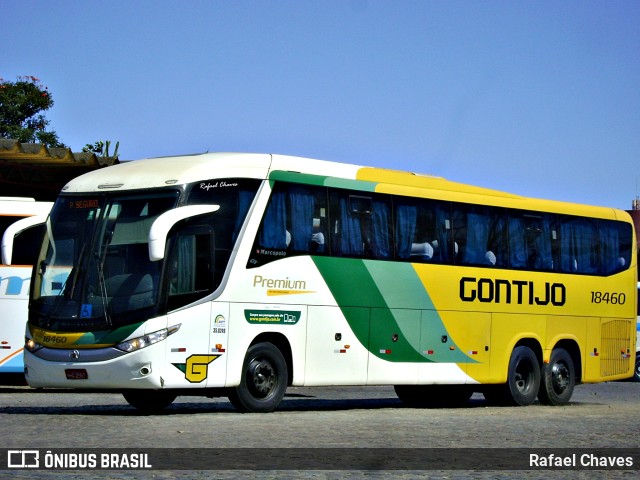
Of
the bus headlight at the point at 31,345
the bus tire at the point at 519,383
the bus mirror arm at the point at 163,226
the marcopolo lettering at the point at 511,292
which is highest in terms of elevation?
the bus mirror arm at the point at 163,226

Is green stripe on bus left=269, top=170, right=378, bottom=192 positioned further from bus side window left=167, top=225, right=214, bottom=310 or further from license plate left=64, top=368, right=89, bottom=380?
license plate left=64, top=368, right=89, bottom=380

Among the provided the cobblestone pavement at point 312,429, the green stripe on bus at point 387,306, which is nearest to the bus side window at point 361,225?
the green stripe on bus at point 387,306

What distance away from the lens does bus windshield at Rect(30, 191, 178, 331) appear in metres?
17.6

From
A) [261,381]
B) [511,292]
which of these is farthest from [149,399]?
[511,292]

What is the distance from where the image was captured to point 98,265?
58.6ft

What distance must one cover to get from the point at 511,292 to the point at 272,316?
6097 millimetres

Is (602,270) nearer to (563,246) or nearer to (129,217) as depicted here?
(563,246)

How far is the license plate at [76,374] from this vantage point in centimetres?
1752

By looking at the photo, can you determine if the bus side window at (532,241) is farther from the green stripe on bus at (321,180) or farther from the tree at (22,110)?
the tree at (22,110)

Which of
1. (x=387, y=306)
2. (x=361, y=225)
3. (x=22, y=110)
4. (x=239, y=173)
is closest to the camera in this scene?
(x=239, y=173)

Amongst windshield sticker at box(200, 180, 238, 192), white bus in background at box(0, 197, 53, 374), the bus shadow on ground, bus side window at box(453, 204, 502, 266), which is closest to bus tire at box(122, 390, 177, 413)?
the bus shadow on ground

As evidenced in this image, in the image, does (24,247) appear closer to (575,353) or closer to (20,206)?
(20,206)

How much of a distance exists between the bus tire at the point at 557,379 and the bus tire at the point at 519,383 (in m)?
0.23

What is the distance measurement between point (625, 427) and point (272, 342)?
523 centimetres
